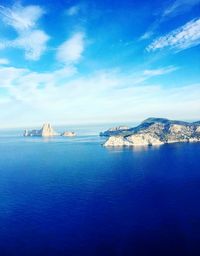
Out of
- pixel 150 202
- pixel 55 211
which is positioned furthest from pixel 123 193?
pixel 55 211

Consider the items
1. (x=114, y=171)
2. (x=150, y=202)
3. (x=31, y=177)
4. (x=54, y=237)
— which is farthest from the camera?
(x=114, y=171)

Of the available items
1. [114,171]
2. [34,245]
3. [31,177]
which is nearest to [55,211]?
[34,245]

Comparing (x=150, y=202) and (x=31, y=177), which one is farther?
(x=31, y=177)

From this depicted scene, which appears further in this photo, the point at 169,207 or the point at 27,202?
the point at 27,202

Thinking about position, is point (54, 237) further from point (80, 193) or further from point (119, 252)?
point (80, 193)

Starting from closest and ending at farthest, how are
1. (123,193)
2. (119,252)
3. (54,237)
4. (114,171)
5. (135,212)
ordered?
(119,252) < (54,237) < (135,212) < (123,193) < (114,171)

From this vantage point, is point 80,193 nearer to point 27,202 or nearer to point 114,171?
point 27,202
